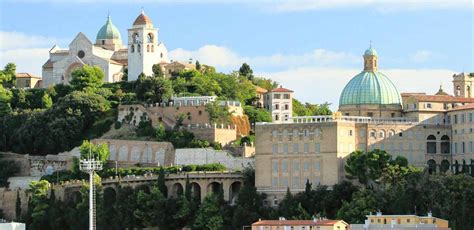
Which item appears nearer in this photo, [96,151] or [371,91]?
[371,91]

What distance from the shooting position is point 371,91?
10394 cm

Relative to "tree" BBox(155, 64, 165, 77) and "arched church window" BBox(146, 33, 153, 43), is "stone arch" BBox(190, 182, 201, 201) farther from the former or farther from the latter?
"arched church window" BBox(146, 33, 153, 43)

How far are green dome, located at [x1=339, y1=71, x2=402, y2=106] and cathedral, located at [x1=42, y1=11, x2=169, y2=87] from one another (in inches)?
1090

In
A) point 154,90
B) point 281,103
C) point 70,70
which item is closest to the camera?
point 154,90

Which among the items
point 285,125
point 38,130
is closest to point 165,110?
point 38,130

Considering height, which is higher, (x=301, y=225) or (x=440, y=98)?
(x=440, y=98)

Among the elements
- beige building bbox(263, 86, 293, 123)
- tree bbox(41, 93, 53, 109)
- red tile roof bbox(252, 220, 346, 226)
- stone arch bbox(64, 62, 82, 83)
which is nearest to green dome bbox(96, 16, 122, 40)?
stone arch bbox(64, 62, 82, 83)

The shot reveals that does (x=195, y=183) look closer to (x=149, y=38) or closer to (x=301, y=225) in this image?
(x=301, y=225)

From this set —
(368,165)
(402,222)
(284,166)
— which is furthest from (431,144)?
(402,222)

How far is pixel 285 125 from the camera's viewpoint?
101562 mm

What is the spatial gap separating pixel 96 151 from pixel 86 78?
1562 cm

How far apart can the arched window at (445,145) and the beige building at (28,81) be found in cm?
4682

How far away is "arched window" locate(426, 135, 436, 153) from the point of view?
335 feet

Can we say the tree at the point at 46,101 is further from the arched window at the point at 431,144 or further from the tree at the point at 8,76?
the arched window at the point at 431,144
